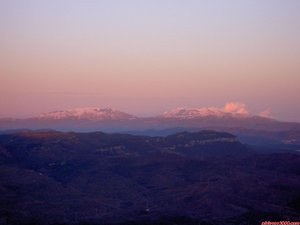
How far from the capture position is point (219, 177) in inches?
6511

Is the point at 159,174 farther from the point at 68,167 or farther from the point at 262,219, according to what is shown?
the point at 262,219

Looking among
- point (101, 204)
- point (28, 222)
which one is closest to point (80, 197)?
point (101, 204)

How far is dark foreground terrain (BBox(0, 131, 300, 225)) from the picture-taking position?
119750 millimetres

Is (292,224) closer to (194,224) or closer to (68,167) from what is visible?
(194,224)

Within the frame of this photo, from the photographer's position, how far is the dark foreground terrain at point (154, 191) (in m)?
120

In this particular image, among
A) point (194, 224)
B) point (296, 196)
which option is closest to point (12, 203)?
point (194, 224)

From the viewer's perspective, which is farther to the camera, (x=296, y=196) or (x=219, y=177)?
(x=219, y=177)

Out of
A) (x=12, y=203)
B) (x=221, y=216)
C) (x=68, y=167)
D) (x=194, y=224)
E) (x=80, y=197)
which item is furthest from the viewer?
(x=68, y=167)

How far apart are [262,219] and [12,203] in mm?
57250

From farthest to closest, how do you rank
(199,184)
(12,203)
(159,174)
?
(159,174), (199,184), (12,203)

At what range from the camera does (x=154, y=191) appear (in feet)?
507

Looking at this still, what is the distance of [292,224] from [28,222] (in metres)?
51.4

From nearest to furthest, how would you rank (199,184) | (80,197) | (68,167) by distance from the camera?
1. (80,197)
2. (199,184)
3. (68,167)

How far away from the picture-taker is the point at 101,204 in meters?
134
